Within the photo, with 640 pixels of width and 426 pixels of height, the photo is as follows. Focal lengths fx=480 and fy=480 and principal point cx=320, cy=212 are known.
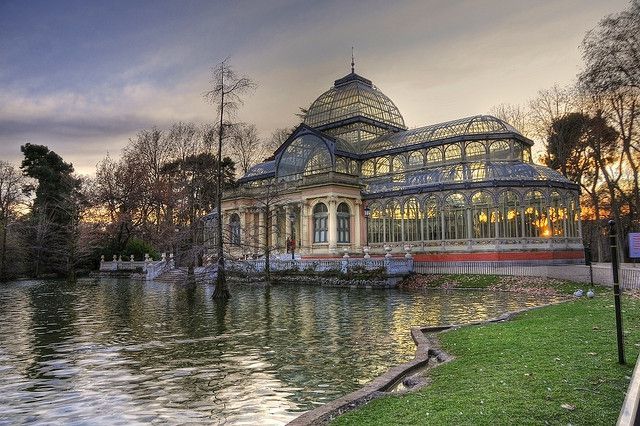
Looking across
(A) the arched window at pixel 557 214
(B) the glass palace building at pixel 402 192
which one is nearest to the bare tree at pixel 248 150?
(B) the glass palace building at pixel 402 192

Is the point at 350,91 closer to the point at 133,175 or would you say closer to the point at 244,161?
the point at 244,161

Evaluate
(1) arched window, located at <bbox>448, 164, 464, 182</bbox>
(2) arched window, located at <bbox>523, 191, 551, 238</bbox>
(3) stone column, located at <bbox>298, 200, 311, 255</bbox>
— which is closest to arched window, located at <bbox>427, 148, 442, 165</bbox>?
(1) arched window, located at <bbox>448, 164, 464, 182</bbox>

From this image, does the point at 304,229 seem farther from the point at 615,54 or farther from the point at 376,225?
the point at 615,54

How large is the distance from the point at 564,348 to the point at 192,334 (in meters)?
10.0

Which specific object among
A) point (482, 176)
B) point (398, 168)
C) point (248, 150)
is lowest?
point (482, 176)

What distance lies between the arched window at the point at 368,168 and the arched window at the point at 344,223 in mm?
5360

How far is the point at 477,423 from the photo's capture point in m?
5.46

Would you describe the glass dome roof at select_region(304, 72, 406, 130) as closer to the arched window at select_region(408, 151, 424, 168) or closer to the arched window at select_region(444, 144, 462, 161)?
the arched window at select_region(408, 151, 424, 168)

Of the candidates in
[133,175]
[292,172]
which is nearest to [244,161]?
[133,175]

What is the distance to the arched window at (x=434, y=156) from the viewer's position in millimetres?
43469

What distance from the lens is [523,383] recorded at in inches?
276

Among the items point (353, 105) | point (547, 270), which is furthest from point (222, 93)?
point (353, 105)

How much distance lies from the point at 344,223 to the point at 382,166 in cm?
749

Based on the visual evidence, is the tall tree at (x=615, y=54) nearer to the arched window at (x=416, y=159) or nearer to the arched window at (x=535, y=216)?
the arched window at (x=535, y=216)
